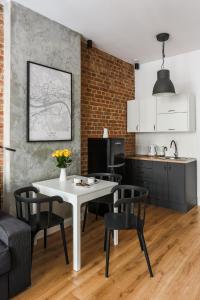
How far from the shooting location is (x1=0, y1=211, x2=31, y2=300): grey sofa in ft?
5.75

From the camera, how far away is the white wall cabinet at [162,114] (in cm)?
396

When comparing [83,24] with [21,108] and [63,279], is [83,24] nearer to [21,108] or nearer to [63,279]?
[21,108]

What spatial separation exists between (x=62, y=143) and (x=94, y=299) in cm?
195

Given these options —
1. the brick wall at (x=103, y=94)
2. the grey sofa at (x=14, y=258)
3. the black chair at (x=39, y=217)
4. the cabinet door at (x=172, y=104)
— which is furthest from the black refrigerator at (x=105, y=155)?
the grey sofa at (x=14, y=258)

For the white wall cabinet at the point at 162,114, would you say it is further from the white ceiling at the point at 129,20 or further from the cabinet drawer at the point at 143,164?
the white ceiling at the point at 129,20

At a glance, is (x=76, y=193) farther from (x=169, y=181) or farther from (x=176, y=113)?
(x=176, y=113)

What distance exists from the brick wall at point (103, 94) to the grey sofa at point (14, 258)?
1890mm

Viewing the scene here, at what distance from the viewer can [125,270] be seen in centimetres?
220

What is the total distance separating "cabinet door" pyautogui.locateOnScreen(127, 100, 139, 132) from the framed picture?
1.82 m

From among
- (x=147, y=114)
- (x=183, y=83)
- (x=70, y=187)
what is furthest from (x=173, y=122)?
(x=70, y=187)

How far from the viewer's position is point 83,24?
3109 mm

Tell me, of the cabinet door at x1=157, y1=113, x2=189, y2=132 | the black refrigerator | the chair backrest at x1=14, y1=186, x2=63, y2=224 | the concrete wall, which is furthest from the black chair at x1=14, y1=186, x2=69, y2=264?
the cabinet door at x1=157, y1=113, x2=189, y2=132

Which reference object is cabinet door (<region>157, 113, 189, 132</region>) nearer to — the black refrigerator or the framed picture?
the black refrigerator

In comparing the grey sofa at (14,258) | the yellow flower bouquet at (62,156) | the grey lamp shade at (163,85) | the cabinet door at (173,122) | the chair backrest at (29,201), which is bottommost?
the grey sofa at (14,258)
